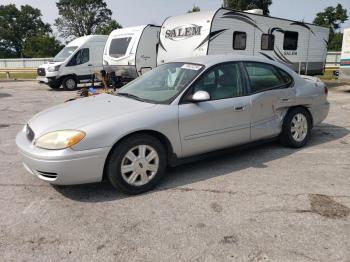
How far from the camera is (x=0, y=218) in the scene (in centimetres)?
348

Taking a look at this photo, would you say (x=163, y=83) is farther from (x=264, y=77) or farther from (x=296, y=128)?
(x=296, y=128)

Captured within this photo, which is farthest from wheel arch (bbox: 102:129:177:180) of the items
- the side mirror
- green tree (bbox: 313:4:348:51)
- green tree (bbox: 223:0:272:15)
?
green tree (bbox: 313:4:348:51)

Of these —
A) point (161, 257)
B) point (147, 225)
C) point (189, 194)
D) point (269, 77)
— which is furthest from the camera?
point (269, 77)

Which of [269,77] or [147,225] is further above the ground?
[269,77]

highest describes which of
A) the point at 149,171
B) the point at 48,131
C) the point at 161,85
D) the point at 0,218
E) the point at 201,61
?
the point at 201,61

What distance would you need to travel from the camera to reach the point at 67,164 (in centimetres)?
355

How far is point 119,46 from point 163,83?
11158mm

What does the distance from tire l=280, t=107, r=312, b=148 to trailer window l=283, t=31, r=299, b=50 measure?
9554mm

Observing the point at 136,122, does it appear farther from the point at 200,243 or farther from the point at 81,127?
the point at 200,243

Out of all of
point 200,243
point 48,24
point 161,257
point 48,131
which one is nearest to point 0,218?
point 48,131

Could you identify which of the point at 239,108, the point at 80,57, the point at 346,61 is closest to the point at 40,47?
the point at 80,57

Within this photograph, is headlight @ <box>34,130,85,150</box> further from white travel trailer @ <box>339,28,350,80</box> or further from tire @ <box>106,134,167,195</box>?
white travel trailer @ <box>339,28,350,80</box>

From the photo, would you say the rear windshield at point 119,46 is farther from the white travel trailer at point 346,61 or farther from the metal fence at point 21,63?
the metal fence at point 21,63

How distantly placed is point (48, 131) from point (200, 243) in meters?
1.99
